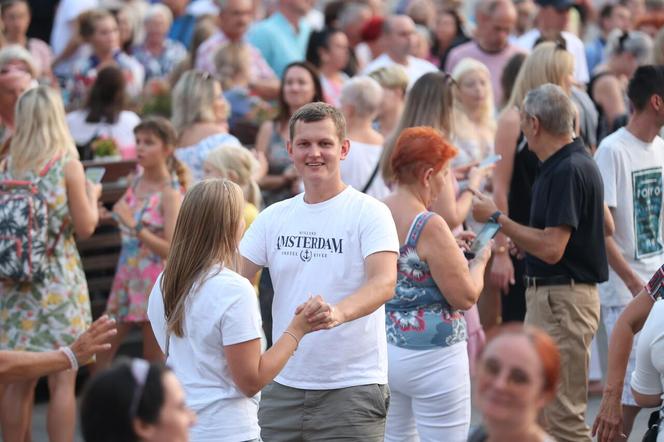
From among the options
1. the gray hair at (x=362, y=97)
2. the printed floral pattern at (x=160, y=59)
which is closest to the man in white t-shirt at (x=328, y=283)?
the gray hair at (x=362, y=97)

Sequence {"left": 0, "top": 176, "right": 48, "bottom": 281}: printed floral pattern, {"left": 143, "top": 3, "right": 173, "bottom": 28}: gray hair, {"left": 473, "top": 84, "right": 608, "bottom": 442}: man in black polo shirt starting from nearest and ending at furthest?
{"left": 473, "top": 84, "right": 608, "bottom": 442}: man in black polo shirt
{"left": 0, "top": 176, "right": 48, "bottom": 281}: printed floral pattern
{"left": 143, "top": 3, "right": 173, "bottom": 28}: gray hair

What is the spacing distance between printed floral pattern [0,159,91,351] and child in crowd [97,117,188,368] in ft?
2.11

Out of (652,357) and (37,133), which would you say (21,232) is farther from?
(652,357)

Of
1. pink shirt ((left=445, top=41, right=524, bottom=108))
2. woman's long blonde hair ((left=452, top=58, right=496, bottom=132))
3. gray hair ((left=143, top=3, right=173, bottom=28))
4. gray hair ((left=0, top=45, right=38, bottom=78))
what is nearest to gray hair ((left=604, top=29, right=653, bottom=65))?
pink shirt ((left=445, top=41, right=524, bottom=108))

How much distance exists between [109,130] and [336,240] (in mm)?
4961

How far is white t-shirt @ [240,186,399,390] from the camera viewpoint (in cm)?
471

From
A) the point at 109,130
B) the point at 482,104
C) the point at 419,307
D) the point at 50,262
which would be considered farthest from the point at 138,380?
the point at 109,130

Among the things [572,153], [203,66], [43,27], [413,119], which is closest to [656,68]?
[572,153]

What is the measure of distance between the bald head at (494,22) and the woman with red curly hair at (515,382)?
7.56 m

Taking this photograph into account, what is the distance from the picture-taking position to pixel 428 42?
42.1 feet

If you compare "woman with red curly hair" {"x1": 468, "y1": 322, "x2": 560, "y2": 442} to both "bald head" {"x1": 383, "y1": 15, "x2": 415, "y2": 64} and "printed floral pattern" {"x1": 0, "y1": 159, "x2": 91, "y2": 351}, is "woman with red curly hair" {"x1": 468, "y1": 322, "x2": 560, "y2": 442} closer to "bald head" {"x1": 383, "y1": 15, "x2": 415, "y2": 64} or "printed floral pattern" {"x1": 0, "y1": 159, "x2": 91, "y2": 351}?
"printed floral pattern" {"x1": 0, "y1": 159, "x2": 91, "y2": 351}

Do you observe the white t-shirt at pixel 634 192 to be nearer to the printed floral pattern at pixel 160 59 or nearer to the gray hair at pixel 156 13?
the printed floral pattern at pixel 160 59

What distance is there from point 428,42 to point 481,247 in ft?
25.2

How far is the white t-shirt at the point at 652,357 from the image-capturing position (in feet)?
14.0
